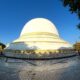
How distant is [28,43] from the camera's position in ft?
85.5

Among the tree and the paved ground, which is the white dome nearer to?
the paved ground

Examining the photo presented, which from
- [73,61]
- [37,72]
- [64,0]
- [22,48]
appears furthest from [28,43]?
[64,0]

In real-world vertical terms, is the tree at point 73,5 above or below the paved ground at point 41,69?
above

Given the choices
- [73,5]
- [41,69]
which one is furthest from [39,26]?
[73,5]

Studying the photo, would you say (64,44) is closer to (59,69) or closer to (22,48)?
(22,48)

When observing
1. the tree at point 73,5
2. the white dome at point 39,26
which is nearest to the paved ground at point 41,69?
the tree at point 73,5

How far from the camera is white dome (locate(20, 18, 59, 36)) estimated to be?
29694mm

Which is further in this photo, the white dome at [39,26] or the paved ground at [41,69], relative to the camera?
the white dome at [39,26]

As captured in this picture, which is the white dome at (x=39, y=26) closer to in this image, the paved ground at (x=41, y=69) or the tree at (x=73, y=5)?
the paved ground at (x=41, y=69)

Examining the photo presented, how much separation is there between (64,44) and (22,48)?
5.60m

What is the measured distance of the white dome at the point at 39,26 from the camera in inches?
1169

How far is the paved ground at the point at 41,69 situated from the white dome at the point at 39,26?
714 inches

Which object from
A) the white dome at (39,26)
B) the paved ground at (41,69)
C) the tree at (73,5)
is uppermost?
the white dome at (39,26)

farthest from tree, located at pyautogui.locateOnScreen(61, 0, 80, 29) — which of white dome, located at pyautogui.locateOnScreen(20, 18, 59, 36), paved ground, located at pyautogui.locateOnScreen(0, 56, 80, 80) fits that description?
white dome, located at pyautogui.locateOnScreen(20, 18, 59, 36)
